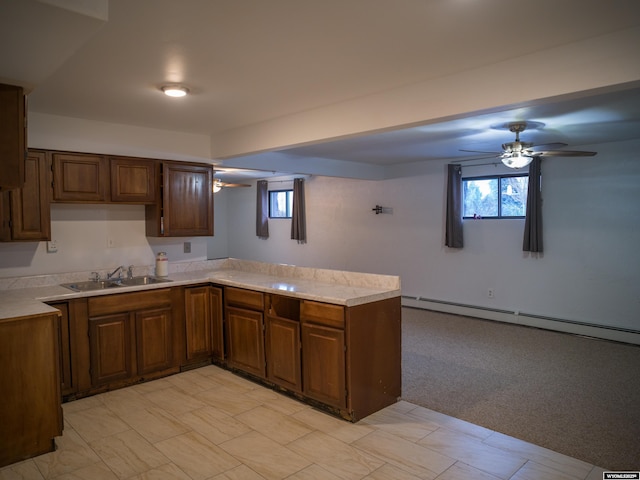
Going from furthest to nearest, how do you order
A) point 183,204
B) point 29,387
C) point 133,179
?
point 183,204, point 133,179, point 29,387

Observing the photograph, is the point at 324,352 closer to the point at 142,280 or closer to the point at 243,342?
the point at 243,342

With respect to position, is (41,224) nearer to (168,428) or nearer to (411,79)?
(168,428)

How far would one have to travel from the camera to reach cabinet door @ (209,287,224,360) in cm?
424

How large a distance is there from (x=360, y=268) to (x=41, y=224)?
17.9 ft

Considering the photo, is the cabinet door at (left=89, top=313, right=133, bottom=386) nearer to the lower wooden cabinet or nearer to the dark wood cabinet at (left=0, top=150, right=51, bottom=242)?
the lower wooden cabinet

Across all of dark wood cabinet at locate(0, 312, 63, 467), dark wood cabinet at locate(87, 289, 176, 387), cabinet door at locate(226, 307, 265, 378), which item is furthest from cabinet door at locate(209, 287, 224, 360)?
dark wood cabinet at locate(0, 312, 63, 467)

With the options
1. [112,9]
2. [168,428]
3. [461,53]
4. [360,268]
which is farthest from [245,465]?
[360,268]

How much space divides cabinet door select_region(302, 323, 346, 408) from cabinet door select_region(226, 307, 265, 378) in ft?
1.90

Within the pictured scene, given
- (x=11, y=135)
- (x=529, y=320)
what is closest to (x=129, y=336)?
(x=11, y=135)

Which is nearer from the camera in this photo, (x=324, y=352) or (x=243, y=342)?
(x=324, y=352)

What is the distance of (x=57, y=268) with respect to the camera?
3971 mm

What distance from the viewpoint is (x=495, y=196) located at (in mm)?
6422

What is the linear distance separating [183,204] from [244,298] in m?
Answer: 1.28

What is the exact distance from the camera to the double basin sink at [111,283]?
12.2 feet
